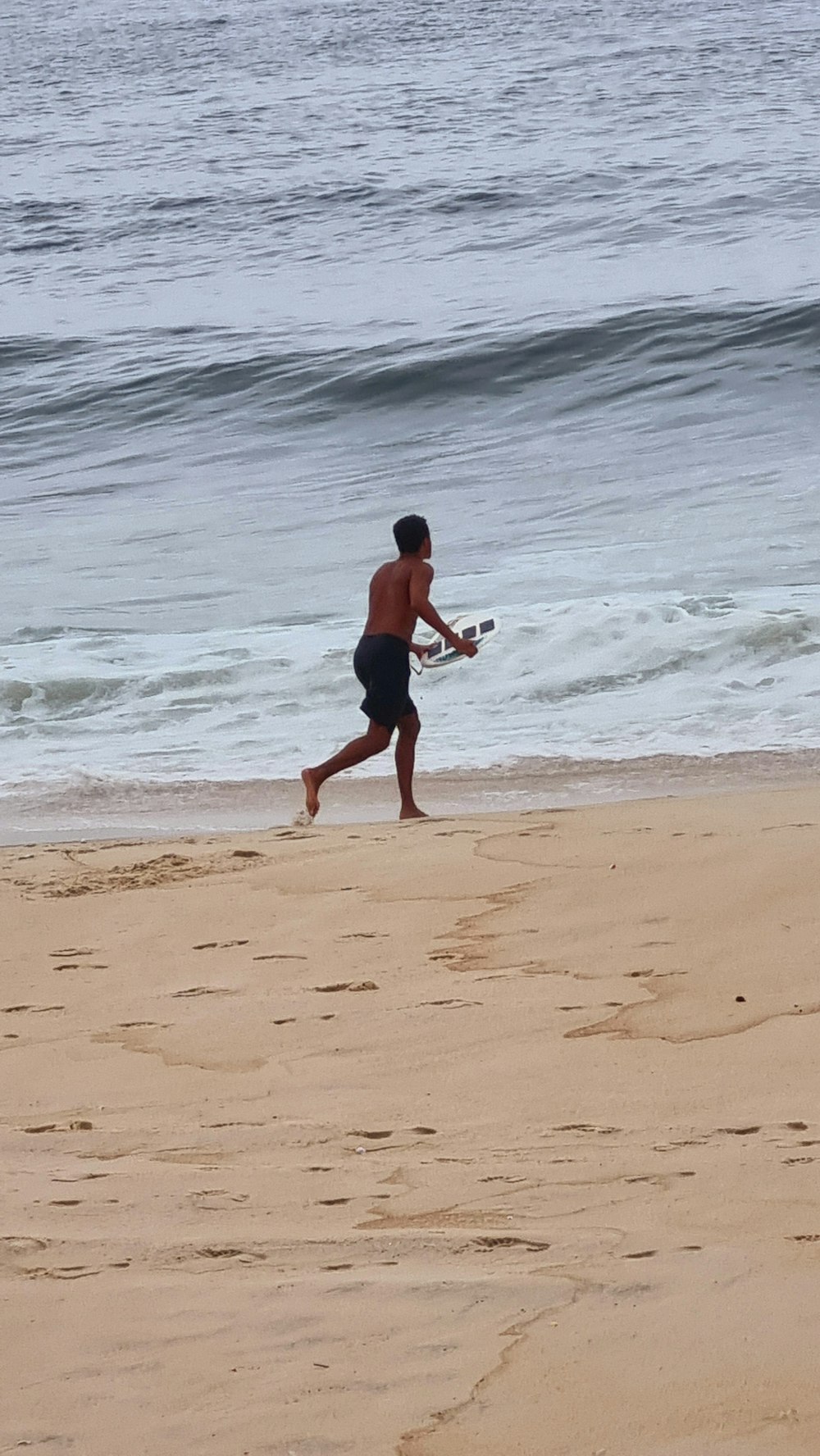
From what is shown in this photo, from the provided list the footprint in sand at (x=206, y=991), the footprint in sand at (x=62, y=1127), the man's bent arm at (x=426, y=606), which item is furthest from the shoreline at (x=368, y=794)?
the footprint in sand at (x=62, y=1127)

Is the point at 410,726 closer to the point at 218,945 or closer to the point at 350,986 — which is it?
the point at 218,945

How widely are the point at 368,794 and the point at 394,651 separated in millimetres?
894

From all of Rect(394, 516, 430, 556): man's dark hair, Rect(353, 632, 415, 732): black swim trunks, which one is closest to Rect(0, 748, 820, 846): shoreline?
Rect(353, 632, 415, 732): black swim trunks

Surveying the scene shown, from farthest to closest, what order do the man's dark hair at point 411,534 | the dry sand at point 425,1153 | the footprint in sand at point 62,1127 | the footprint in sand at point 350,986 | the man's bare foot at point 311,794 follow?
the man's dark hair at point 411,534
the man's bare foot at point 311,794
the footprint in sand at point 350,986
the footprint in sand at point 62,1127
the dry sand at point 425,1153

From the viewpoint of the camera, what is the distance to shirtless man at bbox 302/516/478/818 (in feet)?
21.3

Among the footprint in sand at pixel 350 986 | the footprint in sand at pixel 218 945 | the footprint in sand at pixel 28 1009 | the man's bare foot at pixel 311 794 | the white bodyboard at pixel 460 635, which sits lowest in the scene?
the man's bare foot at pixel 311 794

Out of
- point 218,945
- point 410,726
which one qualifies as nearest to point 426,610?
point 410,726

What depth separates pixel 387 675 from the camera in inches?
259

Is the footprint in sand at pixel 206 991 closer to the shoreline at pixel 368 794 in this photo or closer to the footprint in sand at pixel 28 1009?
the footprint in sand at pixel 28 1009

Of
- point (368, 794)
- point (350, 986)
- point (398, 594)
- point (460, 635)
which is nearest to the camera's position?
point (350, 986)

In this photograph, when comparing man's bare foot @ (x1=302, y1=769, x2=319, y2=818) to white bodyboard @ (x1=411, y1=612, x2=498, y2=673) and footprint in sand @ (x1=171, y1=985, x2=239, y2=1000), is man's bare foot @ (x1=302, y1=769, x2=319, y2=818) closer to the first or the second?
white bodyboard @ (x1=411, y1=612, x2=498, y2=673)

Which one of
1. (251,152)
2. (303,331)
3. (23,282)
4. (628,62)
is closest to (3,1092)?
(303,331)

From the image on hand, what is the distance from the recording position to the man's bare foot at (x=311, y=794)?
6.42 m

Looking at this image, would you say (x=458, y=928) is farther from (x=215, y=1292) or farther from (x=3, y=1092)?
(x=215, y=1292)
